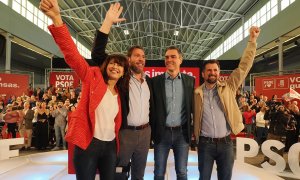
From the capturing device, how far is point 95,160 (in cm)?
206

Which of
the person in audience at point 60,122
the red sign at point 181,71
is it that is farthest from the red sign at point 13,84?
the red sign at point 181,71

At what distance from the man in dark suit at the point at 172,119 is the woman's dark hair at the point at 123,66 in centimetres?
49

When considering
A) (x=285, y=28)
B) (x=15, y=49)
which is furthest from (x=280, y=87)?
(x=15, y=49)

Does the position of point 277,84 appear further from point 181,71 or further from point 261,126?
point 181,71

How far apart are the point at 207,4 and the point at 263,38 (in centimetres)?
374

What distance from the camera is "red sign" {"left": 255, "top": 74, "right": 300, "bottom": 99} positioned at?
8.91 metres

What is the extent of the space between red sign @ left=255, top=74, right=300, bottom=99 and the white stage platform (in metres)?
4.64

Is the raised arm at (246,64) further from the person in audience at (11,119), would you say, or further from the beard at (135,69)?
the person in audience at (11,119)

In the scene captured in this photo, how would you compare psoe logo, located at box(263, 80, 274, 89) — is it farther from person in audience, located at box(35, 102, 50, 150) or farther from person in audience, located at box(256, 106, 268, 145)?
person in audience, located at box(35, 102, 50, 150)

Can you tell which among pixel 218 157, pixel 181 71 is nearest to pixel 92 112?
pixel 218 157

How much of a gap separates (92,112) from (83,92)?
0.57 feet

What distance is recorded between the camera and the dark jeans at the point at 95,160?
2.03 meters

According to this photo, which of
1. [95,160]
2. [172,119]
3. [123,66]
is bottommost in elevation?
[95,160]

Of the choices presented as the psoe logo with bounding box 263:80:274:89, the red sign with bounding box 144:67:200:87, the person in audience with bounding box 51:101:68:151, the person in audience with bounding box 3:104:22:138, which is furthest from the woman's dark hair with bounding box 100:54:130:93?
the psoe logo with bounding box 263:80:274:89
